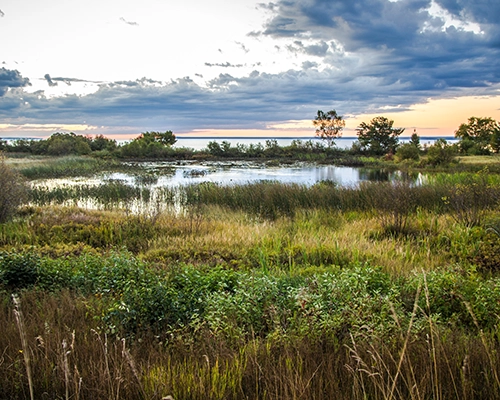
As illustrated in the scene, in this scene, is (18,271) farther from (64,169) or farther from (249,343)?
(64,169)

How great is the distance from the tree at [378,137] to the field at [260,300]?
1818 inches

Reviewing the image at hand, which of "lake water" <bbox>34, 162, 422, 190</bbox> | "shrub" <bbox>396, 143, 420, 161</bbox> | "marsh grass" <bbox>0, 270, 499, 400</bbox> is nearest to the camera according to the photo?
"marsh grass" <bbox>0, 270, 499, 400</bbox>

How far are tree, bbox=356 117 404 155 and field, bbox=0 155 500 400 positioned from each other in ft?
152

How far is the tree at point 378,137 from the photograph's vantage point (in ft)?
195

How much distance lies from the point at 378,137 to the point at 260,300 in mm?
61089

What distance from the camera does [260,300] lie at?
5172 mm

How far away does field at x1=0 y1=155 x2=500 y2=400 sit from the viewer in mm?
2962

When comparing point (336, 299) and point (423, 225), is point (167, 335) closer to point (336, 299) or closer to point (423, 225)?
point (336, 299)

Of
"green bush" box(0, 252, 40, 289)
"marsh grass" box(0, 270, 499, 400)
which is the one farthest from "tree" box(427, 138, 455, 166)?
"green bush" box(0, 252, 40, 289)

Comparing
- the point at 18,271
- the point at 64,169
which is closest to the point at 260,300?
the point at 18,271

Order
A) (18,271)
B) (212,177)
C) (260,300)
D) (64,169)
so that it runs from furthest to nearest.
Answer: (64,169), (212,177), (18,271), (260,300)

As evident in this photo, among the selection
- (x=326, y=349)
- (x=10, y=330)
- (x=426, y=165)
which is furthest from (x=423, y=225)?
(x=426, y=165)

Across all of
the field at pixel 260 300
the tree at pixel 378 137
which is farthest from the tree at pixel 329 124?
the field at pixel 260 300

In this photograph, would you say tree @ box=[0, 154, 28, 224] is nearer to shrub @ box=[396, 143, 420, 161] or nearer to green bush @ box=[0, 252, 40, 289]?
green bush @ box=[0, 252, 40, 289]
